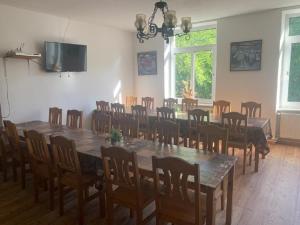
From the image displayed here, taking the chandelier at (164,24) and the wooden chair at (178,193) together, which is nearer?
the wooden chair at (178,193)

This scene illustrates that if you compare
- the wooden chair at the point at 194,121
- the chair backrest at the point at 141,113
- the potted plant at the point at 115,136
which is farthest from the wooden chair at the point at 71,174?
the chair backrest at the point at 141,113

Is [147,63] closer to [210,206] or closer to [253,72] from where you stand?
[253,72]

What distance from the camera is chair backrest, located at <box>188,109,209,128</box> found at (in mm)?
3722

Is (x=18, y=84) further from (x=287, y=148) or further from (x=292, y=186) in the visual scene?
(x=287, y=148)

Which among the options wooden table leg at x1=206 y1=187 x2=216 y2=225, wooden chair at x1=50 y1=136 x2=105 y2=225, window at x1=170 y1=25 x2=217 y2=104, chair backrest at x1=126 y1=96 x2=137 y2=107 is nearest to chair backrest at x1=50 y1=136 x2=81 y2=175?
wooden chair at x1=50 y1=136 x2=105 y2=225

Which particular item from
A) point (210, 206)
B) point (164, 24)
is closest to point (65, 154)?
point (210, 206)

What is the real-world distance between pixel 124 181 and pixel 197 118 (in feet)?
7.00

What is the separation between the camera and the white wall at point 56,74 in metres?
4.05

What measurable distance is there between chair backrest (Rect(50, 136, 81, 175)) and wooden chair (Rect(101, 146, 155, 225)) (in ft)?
1.20

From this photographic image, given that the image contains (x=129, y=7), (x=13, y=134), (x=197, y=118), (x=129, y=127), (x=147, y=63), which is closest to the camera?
(x=13, y=134)

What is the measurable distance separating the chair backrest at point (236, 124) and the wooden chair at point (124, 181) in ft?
6.02

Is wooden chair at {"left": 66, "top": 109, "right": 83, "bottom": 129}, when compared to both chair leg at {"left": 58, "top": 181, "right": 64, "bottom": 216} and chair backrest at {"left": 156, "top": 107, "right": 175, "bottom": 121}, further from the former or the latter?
chair leg at {"left": 58, "top": 181, "right": 64, "bottom": 216}

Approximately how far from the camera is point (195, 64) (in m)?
5.80

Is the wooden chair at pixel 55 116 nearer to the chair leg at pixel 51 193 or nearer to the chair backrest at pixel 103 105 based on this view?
the chair backrest at pixel 103 105
